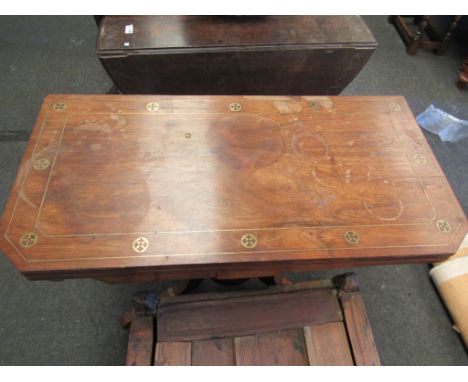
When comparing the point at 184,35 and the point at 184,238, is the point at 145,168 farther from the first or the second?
the point at 184,35

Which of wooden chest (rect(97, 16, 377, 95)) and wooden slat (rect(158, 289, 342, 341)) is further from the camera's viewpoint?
wooden chest (rect(97, 16, 377, 95))

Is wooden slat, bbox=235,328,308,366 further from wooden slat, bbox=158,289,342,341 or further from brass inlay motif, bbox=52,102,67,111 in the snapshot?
brass inlay motif, bbox=52,102,67,111

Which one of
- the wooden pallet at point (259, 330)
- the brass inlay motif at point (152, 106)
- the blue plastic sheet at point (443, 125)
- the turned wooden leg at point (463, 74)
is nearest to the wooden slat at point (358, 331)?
the wooden pallet at point (259, 330)

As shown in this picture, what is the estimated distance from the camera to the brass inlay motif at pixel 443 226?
3.08ft

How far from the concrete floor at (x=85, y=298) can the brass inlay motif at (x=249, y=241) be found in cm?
72

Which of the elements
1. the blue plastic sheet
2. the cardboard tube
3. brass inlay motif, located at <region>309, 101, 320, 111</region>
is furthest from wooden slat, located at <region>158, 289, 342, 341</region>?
the blue plastic sheet

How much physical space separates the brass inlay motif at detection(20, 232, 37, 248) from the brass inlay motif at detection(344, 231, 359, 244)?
2.80 ft

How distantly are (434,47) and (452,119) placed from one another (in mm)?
894

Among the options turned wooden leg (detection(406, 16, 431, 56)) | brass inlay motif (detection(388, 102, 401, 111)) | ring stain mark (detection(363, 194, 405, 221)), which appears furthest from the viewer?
turned wooden leg (detection(406, 16, 431, 56))

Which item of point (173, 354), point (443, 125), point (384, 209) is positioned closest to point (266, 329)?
point (173, 354)

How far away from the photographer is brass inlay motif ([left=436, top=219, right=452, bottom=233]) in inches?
36.9

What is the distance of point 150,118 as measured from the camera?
1.08 m

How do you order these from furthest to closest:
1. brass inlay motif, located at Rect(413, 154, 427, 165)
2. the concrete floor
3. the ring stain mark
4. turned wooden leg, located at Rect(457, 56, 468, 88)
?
turned wooden leg, located at Rect(457, 56, 468, 88) → the concrete floor → brass inlay motif, located at Rect(413, 154, 427, 165) → the ring stain mark

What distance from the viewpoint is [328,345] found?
3.31 feet
